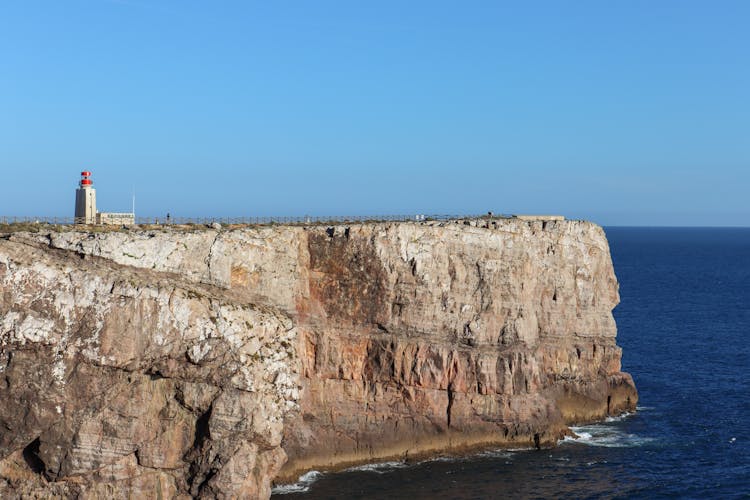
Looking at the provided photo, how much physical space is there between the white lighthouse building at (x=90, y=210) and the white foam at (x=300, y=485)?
24.2 m

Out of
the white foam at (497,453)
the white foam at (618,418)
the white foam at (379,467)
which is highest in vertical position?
the white foam at (618,418)

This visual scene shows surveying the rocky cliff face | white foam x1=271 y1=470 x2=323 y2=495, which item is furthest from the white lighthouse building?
white foam x1=271 y1=470 x2=323 y2=495

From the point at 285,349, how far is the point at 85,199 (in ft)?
77.7

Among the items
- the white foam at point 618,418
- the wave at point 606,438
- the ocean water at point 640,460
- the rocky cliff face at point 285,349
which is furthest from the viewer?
the white foam at point 618,418

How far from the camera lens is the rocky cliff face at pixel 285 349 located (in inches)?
2080

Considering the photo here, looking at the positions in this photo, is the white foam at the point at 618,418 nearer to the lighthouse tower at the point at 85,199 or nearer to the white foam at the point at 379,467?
the white foam at the point at 379,467

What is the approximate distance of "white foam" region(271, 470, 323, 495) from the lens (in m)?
→ 61.2

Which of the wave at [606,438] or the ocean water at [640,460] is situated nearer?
the ocean water at [640,460]

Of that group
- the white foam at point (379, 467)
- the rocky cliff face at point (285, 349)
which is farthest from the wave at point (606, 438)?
the white foam at point (379, 467)

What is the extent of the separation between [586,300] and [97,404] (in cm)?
4621

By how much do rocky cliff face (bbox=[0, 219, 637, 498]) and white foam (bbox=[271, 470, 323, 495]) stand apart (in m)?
0.74

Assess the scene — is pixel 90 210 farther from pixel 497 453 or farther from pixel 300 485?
pixel 497 453

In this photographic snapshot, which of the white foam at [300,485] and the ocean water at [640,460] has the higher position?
the ocean water at [640,460]

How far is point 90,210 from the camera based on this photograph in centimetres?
7294
